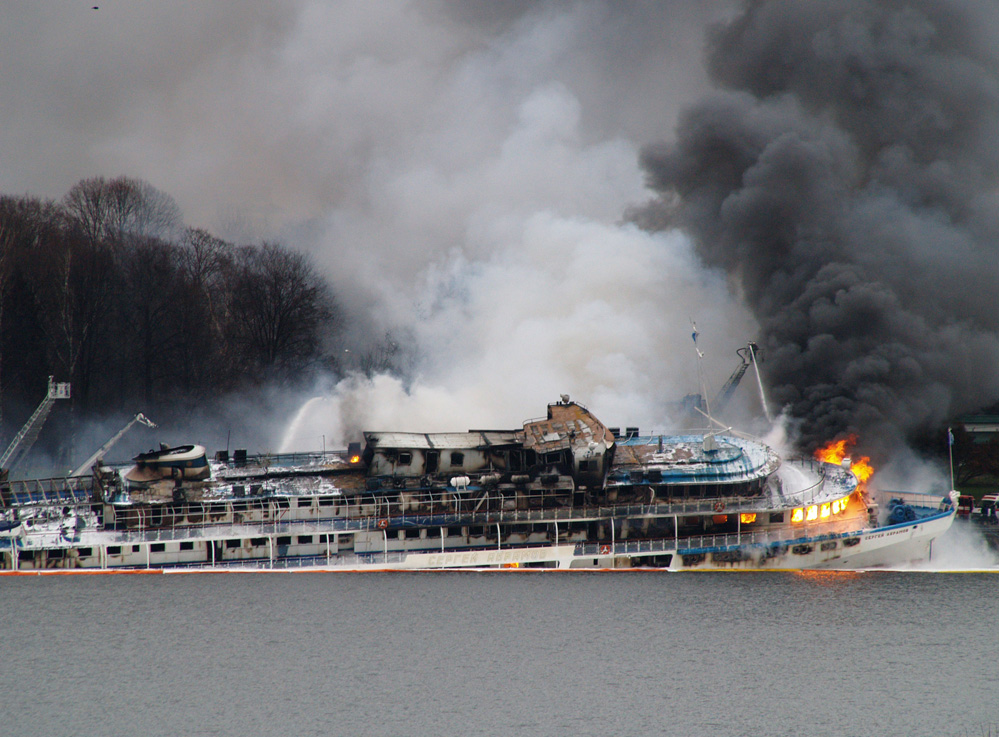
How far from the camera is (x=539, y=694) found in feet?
99.2

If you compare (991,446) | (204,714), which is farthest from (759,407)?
(204,714)

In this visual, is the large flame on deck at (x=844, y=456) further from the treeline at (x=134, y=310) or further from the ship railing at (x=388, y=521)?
the treeline at (x=134, y=310)

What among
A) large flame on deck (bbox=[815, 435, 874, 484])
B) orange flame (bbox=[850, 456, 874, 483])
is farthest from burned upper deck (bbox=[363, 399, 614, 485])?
large flame on deck (bbox=[815, 435, 874, 484])

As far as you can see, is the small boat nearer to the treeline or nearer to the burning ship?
the burning ship

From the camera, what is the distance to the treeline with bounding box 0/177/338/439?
66.1 m

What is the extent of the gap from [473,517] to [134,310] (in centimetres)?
4476

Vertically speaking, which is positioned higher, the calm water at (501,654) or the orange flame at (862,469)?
the orange flame at (862,469)

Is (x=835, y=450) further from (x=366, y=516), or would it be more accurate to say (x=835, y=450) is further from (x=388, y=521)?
(x=366, y=516)

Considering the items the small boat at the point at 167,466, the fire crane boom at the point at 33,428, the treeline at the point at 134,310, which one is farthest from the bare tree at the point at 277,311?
the small boat at the point at 167,466

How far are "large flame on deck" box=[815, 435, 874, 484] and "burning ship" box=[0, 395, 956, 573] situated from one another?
20.2ft

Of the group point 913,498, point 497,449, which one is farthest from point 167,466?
point 913,498

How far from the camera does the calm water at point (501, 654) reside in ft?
93.8

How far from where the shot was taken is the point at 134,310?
7231 centimetres

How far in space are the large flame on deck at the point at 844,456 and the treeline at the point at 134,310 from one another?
1778 inches
